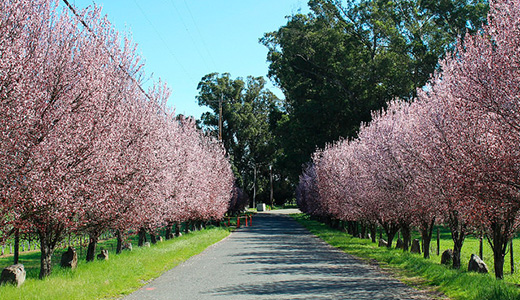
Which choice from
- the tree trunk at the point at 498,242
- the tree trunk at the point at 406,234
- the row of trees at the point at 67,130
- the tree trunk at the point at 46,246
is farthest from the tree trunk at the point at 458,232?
the tree trunk at the point at 46,246

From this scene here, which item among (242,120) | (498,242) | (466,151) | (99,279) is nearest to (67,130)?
Answer: (99,279)

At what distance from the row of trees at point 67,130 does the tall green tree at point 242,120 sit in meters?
45.3

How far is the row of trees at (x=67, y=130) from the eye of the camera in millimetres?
8562

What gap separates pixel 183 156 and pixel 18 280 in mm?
16496

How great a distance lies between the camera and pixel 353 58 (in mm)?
46375

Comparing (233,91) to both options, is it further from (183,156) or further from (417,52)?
(183,156)

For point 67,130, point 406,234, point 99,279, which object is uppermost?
point 67,130

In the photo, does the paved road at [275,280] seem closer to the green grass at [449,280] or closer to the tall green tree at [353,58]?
the green grass at [449,280]

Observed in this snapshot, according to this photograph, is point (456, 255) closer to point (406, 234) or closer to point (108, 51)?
point (406, 234)

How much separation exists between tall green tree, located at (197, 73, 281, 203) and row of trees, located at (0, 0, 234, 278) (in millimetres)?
45340

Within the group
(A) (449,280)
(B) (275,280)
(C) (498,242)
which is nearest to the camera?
(A) (449,280)

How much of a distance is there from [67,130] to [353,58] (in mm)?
39291

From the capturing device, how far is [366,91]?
4388cm

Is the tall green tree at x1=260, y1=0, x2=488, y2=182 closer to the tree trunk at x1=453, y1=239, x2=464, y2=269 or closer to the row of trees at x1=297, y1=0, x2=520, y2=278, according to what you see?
the row of trees at x1=297, y1=0, x2=520, y2=278
